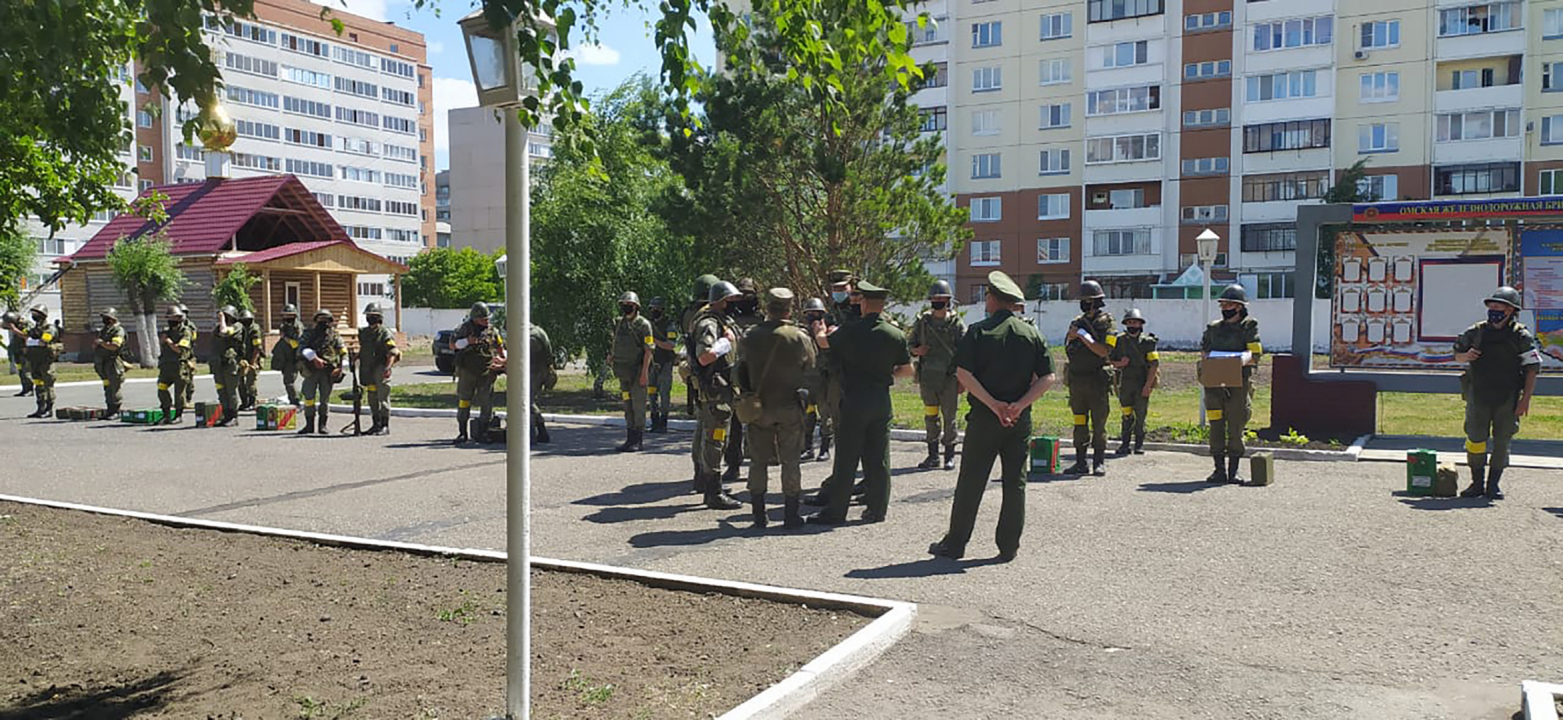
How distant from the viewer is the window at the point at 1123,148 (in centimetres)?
5838

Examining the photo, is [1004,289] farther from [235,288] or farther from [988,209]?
[988,209]

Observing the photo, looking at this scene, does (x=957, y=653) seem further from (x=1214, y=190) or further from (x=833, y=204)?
(x=1214, y=190)

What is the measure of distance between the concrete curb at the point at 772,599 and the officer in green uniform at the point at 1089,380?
6.44 metres

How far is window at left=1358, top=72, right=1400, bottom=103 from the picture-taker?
5403cm

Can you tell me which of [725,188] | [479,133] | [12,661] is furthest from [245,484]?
[479,133]

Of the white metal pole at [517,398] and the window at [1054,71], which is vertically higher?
the window at [1054,71]

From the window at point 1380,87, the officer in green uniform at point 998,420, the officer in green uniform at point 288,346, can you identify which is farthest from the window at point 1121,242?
the officer in green uniform at point 998,420

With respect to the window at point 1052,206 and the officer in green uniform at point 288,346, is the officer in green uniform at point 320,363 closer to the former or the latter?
the officer in green uniform at point 288,346

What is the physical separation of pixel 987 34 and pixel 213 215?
131 ft

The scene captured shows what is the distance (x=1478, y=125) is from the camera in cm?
5284

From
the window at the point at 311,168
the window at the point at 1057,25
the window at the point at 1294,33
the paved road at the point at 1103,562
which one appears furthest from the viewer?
the window at the point at 311,168

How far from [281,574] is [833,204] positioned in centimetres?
1209

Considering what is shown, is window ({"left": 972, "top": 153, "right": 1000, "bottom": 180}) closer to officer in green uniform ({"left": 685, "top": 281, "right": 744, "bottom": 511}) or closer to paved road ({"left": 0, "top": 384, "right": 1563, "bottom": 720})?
paved road ({"left": 0, "top": 384, "right": 1563, "bottom": 720})

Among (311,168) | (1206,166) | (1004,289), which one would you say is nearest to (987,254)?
(1206,166)
